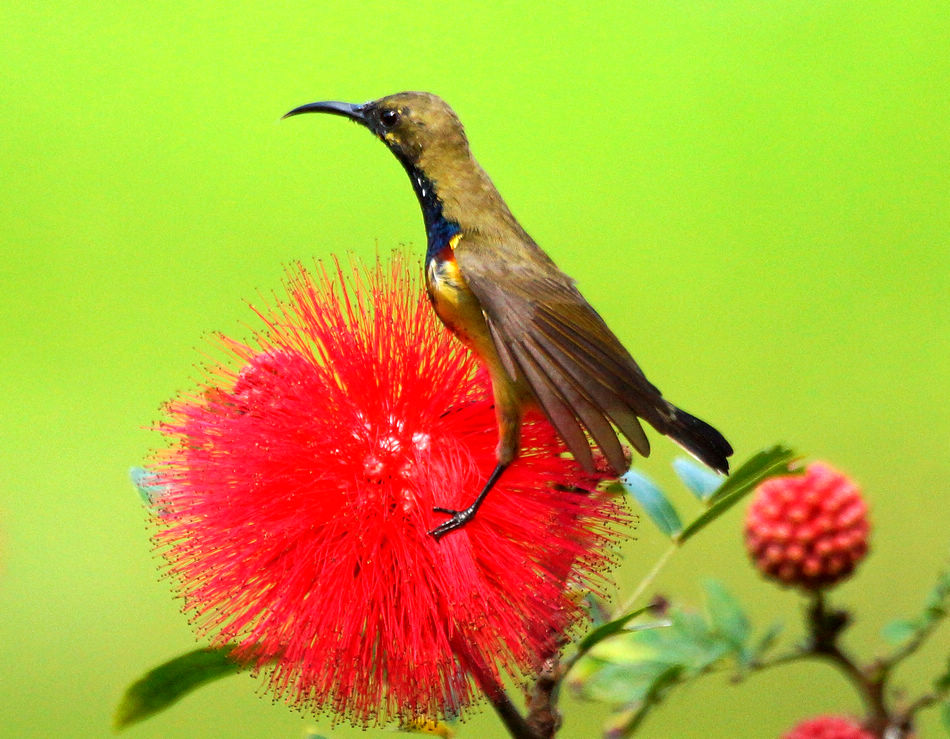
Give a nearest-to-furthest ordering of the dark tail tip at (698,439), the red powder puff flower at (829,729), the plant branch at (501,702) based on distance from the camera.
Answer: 1. the plant branch at (501,702)
2. the dark tail tip at (698,439)
3. the red powder puff flower at (829,729)

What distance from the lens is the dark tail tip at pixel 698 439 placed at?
100cm

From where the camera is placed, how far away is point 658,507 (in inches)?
45.8

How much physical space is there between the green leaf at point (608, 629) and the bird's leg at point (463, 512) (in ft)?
0.46

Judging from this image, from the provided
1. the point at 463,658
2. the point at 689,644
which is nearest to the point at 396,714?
the point at 463,658

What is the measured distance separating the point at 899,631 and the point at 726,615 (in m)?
0.18

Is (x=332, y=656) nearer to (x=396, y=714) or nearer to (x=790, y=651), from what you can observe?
(x=396, y=714)

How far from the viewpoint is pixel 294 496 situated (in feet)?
3.15

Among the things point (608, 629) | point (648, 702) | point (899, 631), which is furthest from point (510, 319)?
point (899, 631)

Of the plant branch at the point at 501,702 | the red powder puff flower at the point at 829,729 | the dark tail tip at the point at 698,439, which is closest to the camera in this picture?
the plant branch at the point at 501,702

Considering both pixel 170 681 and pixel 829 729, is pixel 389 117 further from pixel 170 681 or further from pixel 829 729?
pixel 829 729

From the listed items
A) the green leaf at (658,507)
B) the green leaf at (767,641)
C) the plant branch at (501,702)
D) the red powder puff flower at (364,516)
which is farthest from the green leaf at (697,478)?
the plant branch at (501,702)

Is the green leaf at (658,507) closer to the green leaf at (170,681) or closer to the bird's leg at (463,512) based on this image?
the bird's leg at (463,512)

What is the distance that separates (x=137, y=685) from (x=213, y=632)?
12 cm

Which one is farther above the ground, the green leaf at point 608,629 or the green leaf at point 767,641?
the green leaf at point 608,629
